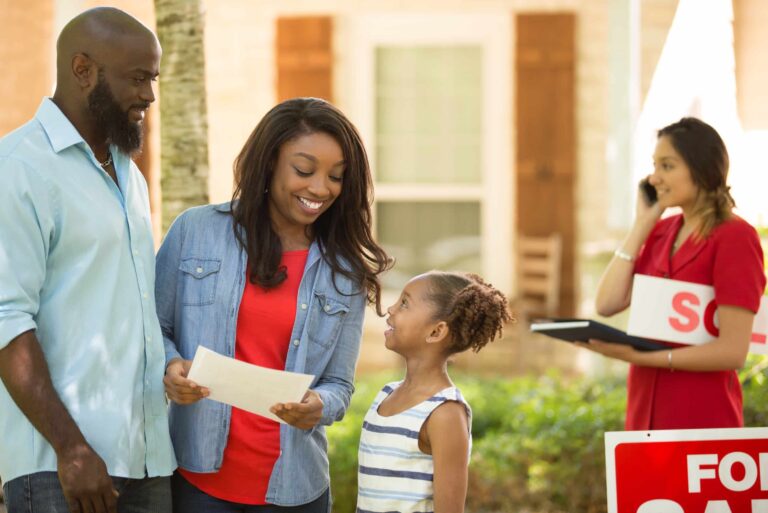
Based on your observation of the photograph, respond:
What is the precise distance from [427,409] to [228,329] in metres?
0.53

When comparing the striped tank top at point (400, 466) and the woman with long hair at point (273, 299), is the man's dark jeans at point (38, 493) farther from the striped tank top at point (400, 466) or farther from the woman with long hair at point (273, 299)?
the striped tank top at point (400, 466)

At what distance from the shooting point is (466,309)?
9.40 ft

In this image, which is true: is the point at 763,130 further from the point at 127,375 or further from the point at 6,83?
the point at 127,375

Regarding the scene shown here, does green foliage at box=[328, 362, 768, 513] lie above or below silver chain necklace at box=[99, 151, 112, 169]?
below

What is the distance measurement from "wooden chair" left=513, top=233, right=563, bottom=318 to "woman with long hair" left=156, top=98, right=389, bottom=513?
6804 mm

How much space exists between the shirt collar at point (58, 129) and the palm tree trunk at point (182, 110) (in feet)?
5.55

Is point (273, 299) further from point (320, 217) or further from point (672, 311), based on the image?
point (672, 311)

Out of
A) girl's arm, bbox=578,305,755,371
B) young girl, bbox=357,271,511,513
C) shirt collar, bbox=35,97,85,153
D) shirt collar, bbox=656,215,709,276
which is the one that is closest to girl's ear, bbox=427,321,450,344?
young girl, bbox=357,271,511,513

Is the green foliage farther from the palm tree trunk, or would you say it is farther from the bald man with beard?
the bald man with beard

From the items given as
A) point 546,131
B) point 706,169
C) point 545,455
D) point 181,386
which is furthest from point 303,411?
point 546,131

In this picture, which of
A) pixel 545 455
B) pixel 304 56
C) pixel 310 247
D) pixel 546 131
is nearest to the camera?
pixel 310 247

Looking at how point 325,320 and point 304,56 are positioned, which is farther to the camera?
point 304,56

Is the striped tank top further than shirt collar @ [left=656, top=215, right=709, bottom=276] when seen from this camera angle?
No

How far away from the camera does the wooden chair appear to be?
31.4 ft
